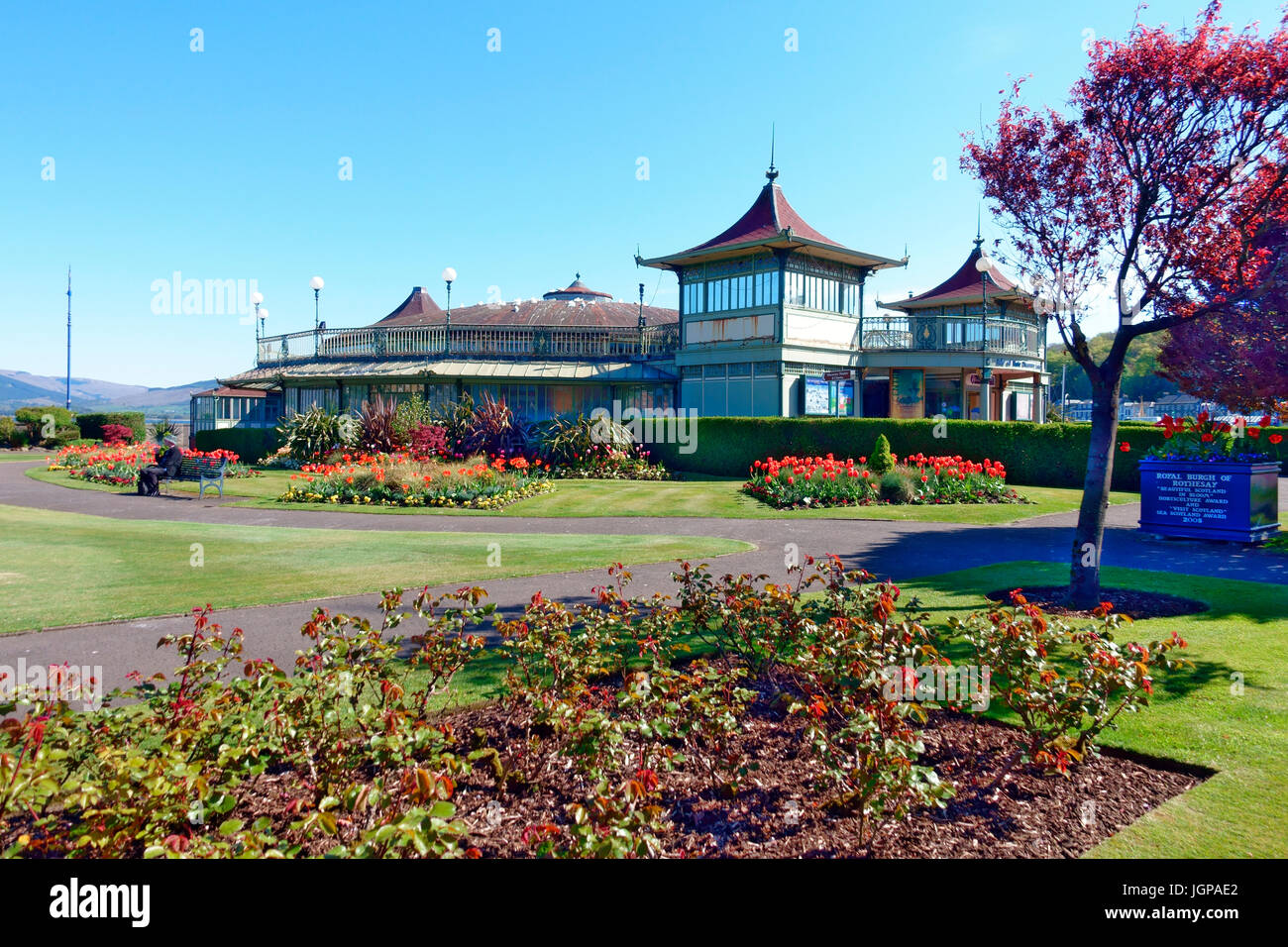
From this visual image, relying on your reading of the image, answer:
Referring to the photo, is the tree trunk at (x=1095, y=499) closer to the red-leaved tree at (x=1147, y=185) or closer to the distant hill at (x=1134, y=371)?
the red-leaved tree at (x=1147, y=185)

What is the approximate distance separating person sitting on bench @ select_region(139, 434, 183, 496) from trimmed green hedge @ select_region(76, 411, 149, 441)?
2332cm

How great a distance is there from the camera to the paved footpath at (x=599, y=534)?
262 inches

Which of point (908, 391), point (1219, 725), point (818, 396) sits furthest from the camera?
point (908, 391)

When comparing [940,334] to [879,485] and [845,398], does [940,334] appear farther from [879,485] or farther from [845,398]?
[879,485]

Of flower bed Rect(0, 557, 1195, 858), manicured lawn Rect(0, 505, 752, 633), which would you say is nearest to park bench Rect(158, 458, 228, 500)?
manicured lawn Rect(0, 505, 752, 633)

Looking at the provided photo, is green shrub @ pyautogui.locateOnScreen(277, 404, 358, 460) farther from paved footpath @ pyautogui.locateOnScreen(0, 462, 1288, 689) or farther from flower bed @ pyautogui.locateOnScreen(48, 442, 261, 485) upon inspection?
paved footpath @ pyautogui.locateOnScreen(0, 462, 1288, 689)

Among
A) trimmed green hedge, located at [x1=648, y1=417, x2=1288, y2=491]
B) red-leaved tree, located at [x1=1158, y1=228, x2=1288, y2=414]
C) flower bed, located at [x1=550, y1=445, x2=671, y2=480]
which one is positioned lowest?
flower bed, located at [x1=550, y1=445, x2=671, y2=480]

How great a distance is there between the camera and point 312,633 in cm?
471

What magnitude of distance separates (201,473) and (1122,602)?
2083 centimetres

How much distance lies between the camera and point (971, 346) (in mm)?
29031

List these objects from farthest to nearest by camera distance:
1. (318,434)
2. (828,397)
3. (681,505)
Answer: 1. (828,397)
2. (318,434)
3. (681,505)

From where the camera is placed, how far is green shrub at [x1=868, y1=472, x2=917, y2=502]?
60.4 feet

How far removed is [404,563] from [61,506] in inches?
500

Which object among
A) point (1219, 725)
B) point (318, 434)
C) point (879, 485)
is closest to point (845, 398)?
point (879, 485)
